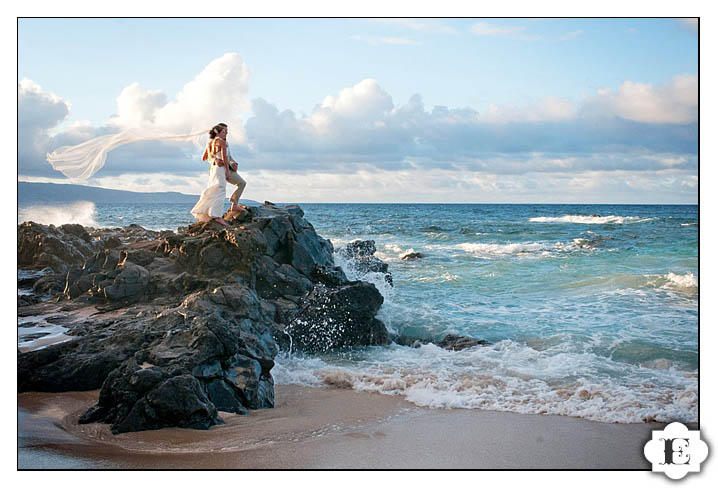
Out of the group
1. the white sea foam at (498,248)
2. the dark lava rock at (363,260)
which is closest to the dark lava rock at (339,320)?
the dark lava rock at (363,260)

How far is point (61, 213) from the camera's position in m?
12.4

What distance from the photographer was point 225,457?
424 centimetres

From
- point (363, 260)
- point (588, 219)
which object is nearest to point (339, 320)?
point (363, 260)

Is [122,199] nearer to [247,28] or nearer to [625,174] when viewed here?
[247,28]

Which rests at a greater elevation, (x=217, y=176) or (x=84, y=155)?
(x=84, y=155)

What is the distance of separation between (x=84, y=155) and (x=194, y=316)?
275 centimetres

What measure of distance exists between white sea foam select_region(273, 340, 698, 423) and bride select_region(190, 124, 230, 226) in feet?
7.69

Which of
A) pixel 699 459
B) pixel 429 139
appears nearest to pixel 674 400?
pixel 699 459

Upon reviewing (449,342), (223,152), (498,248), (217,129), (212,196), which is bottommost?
(449,342)

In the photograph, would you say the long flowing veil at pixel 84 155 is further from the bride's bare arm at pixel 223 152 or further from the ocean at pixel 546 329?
the ocean at pixel 546 329

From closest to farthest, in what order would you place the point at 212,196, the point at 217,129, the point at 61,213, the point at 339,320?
the point at 217,129, the point at 339,320, the point at 212,196, the point at 61,213

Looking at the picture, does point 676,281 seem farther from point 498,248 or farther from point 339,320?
point 498,248

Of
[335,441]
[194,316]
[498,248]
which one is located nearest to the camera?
[335,441]
